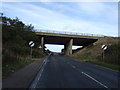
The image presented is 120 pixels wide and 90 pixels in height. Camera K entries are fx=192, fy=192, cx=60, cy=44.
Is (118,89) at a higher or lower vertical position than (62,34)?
lower

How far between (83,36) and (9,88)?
65772 mm

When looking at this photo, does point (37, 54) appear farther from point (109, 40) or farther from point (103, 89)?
point (103, 89)

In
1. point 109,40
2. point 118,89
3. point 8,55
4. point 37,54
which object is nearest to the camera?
point 118,89

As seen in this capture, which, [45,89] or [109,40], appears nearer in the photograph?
[45,89]

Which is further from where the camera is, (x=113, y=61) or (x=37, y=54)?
(x=37, y=54)

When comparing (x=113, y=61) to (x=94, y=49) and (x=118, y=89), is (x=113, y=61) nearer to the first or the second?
(x=118, y=89)

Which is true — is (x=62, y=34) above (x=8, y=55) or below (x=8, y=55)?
above

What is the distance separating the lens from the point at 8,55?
67.6 ft

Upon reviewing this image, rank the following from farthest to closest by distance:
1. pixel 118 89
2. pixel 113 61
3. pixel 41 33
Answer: pixel 41 33, pixel 113 61, pixel 118 89

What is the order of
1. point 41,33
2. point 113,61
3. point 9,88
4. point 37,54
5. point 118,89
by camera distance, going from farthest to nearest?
point 41,33 < point 37,54 < point 113,61 < point 118,89 < point 9,88

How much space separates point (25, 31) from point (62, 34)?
69.5 feet

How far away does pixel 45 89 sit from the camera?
30.7 feet

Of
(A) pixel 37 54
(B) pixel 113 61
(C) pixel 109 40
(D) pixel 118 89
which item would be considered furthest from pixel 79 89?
(C) pixel 109 40

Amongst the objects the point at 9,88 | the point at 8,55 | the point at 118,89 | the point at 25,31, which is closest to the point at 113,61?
the point at 8,55
